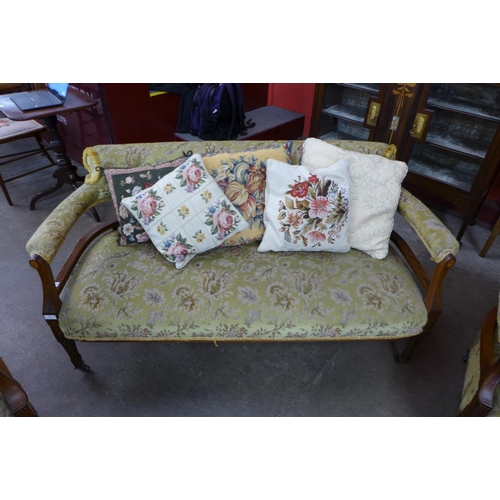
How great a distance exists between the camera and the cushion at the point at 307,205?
58.9 inches

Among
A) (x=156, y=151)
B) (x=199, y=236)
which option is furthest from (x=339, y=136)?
(x=199, y=236)

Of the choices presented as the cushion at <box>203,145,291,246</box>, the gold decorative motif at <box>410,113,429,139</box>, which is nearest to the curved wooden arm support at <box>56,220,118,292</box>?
the cushion at <box>203,145,291,246</box>

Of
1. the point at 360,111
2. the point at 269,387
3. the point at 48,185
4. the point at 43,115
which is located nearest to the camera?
the point at 269,387

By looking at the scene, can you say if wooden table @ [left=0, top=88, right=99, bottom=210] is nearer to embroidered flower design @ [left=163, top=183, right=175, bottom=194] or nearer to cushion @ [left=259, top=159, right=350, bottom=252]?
embroidered flower design @ [left=163, top=183, right=175, bottom=194]

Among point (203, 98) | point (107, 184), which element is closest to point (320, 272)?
point (107, 184)

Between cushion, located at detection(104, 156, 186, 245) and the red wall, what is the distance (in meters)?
2.15

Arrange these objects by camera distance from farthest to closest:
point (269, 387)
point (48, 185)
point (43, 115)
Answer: point (48, 185) < point (43, 115) < point (269, 387)

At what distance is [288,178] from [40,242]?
97 centimetres

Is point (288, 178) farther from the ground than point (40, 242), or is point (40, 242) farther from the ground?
point (288, 178)

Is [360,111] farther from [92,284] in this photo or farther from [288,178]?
[92,284]

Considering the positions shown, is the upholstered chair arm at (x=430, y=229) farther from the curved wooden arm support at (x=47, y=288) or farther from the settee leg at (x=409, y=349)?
the curved wooden arm support at (x=47, y=288)

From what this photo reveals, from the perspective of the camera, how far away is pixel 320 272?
150cm
